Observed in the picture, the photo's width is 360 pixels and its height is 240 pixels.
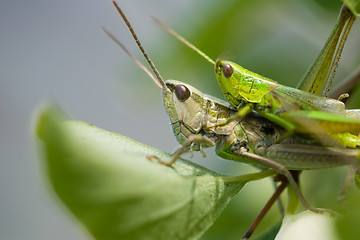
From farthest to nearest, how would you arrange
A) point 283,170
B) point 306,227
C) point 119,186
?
point 283,170 < point 306,227 < point 119,186

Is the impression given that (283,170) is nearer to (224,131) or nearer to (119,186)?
(224,131)

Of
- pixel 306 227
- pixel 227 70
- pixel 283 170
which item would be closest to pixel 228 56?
pixel 227 70

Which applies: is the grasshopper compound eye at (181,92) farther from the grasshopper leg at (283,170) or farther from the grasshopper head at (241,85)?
the grasshopper leg at (283,170)

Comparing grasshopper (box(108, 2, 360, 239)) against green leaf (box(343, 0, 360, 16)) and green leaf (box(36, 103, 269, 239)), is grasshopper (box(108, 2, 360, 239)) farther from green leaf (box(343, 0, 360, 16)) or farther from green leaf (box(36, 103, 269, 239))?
green leaf (box(343, 0, 360, 16))

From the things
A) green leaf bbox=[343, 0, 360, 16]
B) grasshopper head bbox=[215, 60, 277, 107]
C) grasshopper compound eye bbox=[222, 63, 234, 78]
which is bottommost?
grasshopper head bbox=[215, 60, 277, 107]

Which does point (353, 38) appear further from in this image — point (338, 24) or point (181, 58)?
point (181, 58)

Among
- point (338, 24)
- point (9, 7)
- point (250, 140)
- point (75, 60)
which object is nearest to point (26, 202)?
point (75, 60)

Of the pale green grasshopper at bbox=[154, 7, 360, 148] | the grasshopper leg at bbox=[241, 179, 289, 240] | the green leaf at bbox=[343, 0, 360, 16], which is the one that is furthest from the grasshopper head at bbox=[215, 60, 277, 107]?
the green leaf at bbox=[343, 0, 360, 16]
